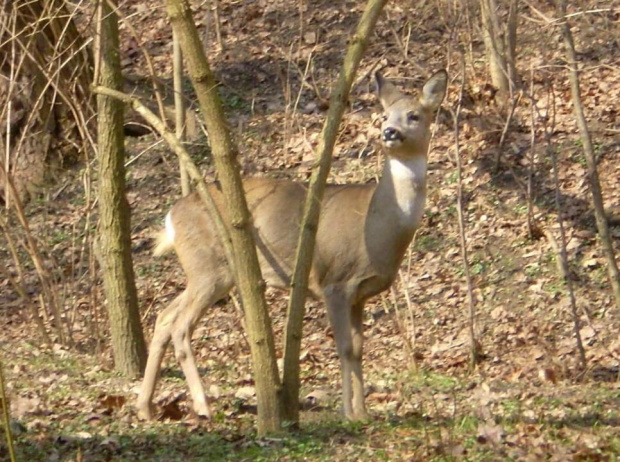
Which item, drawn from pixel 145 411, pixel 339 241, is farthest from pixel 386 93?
pixel 145 411

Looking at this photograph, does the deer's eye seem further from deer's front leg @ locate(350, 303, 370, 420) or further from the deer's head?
deer's front leg @ locate(350, 303, 370, 420)

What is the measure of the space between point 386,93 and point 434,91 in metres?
0.32

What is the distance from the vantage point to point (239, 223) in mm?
5711

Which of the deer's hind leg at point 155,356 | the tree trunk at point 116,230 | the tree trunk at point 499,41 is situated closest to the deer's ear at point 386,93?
the tree trunk at point 116,230

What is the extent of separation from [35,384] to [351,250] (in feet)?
7.39

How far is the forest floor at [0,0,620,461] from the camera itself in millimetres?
6047

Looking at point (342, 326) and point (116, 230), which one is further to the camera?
point (116, 230)

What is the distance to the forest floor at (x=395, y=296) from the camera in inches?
238

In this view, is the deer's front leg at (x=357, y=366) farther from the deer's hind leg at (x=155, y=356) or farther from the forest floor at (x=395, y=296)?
the deer's hind leg at (x=155, y=356)

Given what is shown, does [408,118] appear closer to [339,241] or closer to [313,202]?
[339,241]

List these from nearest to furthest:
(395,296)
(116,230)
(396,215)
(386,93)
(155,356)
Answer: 1. (396,215)
2. (155,356)
3. (386,93)
4. (116,230)
5. (395,296)

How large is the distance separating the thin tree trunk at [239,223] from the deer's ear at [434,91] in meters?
2.11

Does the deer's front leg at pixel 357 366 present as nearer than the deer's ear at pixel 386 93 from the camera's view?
Yes

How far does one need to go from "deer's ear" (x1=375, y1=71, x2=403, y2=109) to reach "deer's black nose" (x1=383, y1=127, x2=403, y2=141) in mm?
385
